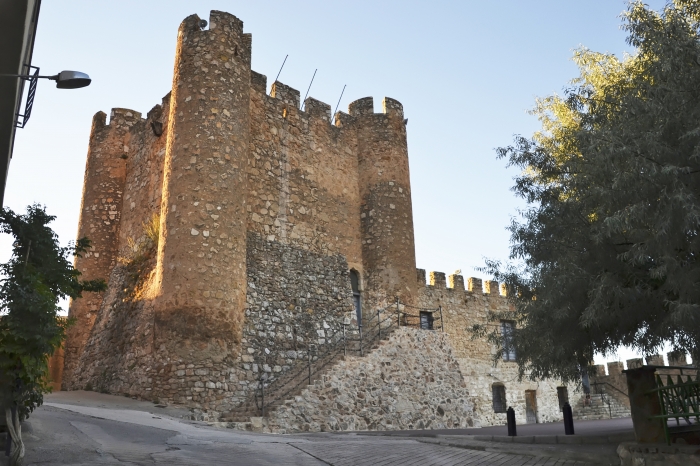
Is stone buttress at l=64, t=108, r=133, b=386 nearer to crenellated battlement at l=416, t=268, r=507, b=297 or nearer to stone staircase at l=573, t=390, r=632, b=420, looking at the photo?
crenellated battlement at l=416, t=268, r=507, b=297

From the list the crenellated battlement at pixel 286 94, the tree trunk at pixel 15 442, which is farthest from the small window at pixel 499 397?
the tree trunk at pixel 15 442

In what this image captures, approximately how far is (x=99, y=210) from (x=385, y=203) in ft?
29.3

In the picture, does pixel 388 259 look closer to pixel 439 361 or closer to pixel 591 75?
pixel 439 361

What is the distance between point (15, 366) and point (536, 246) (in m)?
8.43

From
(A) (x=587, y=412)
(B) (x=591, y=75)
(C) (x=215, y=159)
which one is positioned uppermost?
(B) (x=591, y=75)

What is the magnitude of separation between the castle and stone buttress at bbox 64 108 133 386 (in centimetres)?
4

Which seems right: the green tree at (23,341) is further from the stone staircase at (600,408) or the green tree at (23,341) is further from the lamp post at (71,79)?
the stone staircase at (600,408)

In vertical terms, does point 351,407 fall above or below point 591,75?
below

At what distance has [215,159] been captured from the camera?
50.2 feet

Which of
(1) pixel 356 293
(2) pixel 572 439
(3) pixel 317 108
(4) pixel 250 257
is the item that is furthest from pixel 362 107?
(2) pixel 572 439

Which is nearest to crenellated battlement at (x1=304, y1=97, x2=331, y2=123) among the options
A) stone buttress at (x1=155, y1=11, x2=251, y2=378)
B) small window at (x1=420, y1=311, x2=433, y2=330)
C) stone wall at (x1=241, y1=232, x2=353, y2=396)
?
stone buttress at (x1=155, y1=11, x2=251, y2=378)

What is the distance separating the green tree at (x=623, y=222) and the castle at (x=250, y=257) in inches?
201

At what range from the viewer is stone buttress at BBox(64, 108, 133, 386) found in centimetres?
1834

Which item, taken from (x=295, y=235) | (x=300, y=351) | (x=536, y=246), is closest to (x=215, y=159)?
(x=295, y=235)
